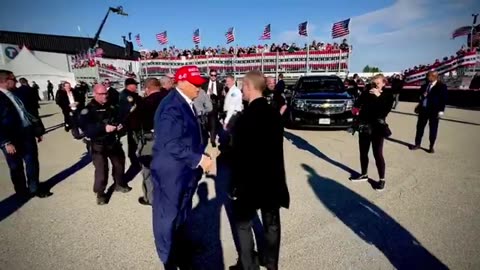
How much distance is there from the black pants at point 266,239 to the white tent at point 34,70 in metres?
34.1

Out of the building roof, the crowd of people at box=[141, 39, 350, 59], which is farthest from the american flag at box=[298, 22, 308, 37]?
the building roof

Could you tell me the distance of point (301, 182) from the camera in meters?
5.14

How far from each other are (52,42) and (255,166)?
70.2 metres

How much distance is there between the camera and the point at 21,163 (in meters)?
4.57

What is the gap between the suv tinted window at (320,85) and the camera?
10.2 metres

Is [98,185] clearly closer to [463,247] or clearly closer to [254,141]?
[254,141]

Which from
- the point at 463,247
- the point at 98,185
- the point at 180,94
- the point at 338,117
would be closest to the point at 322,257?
the point at 463,247

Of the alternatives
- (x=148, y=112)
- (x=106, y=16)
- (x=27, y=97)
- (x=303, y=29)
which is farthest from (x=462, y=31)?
(x=106, y=16)

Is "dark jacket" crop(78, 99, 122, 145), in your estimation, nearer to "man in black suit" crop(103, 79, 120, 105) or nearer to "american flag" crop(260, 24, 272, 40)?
"man in black suit" crop(103, 79, 120, 105)

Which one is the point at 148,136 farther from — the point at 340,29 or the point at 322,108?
the point at 340,29

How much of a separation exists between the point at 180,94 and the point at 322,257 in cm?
225

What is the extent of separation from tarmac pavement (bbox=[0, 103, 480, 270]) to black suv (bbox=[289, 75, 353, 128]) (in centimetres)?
298

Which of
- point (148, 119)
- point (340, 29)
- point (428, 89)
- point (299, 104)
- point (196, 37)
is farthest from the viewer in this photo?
point (196, 37)

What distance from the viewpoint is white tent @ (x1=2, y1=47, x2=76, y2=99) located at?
28.3 m
